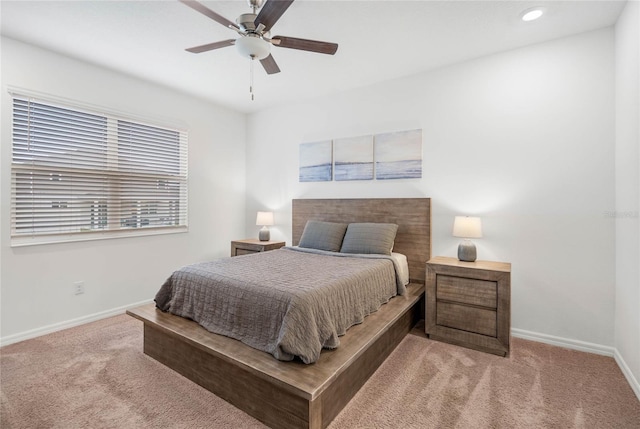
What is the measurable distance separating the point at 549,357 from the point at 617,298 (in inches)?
27.5

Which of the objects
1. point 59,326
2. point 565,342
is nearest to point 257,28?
point 59,326

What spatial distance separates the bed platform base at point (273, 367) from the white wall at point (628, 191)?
1508 mm

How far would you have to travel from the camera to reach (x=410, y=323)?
2.87 metres

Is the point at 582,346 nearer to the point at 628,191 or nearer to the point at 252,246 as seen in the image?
the point at 628,191

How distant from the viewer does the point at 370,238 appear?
10.4 feet

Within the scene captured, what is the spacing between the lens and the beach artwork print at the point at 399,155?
3.34 meters

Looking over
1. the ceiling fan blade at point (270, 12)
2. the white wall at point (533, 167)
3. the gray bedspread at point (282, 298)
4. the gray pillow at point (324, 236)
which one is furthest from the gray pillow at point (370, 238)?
the ceiling fan blade at point (270, 12)

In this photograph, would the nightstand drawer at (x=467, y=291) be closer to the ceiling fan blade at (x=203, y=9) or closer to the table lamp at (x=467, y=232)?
the table lamp at (x=467, y=232)

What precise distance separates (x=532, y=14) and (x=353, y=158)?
2.06 m

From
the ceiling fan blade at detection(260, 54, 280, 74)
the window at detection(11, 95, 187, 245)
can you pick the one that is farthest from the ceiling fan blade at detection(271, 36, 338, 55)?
the window at detection(11, 95, 187, 245)

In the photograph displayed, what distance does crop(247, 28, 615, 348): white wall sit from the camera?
8.20 ft

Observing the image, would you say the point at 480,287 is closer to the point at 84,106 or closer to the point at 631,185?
the point at 631,185

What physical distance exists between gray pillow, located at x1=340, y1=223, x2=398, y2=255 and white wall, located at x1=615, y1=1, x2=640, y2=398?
5.73 ft

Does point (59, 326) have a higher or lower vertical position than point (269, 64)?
lower
